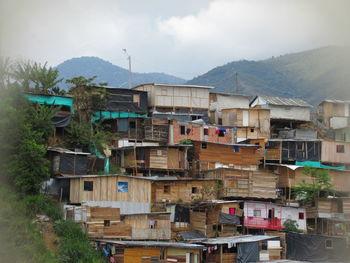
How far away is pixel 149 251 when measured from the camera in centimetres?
1213

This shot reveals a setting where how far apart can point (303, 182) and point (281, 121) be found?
17.6 feet

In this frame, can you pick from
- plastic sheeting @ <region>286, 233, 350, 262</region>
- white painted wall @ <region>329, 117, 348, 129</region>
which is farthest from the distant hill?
plastic sheeting @ <region>286, 233, 350, 262</region>

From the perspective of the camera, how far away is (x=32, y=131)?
44.2ft

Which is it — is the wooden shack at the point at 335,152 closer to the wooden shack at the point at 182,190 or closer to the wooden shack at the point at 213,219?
the wooden shack at the point at 182,190

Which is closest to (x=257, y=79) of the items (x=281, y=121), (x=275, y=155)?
(x=281, y=121)

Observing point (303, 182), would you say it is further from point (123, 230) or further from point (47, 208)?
point (47, 208)

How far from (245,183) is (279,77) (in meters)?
28.4

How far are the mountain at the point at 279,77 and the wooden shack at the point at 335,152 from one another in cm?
1257

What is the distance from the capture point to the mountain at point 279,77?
118 feet

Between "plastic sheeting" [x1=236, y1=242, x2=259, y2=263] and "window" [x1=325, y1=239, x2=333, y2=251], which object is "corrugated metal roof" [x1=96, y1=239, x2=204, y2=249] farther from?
"window" [x1=325, y1=239, x2=333, y2=251]

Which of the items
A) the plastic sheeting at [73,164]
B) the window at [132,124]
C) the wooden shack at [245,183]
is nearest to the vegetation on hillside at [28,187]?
the plastic sheeting at [73,164]

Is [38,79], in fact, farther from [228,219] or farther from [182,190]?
[228,219]

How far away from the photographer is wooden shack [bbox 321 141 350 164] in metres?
19.4

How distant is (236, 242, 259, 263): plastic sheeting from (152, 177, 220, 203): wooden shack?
7.47 ft
